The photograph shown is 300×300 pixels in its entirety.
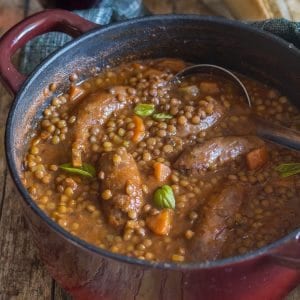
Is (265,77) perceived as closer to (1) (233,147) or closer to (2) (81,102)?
(1) (233,147)

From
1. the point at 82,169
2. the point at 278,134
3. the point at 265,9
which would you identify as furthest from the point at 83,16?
the point at 278,134

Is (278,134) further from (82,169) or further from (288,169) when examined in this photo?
(82,169)

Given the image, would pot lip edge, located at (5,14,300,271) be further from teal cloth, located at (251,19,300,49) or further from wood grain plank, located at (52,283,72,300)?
wood grain plank, located at (52,283,72,300)

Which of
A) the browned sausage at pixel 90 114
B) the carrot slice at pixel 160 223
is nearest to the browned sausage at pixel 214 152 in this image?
the carrot slice at pixel 160 223

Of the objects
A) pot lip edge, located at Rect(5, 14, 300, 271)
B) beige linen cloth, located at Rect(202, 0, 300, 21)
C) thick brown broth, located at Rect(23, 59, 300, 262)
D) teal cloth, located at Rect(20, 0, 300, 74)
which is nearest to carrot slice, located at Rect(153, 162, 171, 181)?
thick brown broth, located at Rect(23, 59, 300, 262)

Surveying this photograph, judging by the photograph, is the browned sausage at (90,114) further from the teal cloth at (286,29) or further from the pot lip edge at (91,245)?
the teal cloth at (286,29)

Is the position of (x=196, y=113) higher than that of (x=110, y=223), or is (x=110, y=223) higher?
(x=196, y=113)

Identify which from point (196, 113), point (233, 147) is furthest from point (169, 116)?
point (233, 147)
